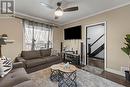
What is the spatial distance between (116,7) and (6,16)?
4.36m

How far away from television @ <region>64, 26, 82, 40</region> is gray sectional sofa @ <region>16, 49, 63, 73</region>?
1525mm

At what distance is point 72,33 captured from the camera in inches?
212

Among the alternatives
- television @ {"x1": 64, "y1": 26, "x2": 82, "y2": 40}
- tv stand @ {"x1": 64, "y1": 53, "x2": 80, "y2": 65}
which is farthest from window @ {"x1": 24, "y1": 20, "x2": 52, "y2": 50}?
tv stand @ {"x1": 64, "y1": 53, "x2": 80, "y2": 65}

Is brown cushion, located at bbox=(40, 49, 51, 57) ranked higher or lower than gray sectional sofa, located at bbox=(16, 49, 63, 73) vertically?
higher

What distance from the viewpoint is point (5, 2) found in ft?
10.3

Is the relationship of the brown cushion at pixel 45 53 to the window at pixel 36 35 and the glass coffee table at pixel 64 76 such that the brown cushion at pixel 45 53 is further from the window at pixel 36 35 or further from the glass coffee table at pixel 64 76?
the glass coffee table at pixel 64 76

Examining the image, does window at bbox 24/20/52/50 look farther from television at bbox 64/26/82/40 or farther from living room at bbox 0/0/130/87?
television at bbox 64/26/82/40

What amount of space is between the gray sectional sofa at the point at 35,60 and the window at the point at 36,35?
533 mm

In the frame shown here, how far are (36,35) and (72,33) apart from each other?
200 cm

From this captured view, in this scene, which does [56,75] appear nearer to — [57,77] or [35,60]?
[57,77]

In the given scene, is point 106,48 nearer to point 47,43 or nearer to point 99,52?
point 99,52

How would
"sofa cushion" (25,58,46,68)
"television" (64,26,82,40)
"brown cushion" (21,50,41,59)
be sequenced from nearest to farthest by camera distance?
"sofa cushion" (25,58,46,68), "brown cushion" (21,50,41,59), "television" (64,26,82,40)

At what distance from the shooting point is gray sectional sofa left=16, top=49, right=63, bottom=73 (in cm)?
346

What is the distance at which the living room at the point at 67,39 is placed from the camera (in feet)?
9.48
